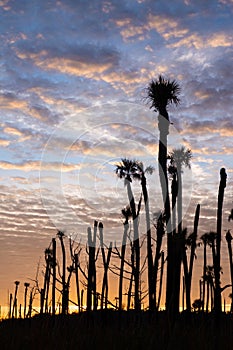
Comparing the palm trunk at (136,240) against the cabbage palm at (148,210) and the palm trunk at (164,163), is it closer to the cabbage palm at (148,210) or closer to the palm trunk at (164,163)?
the cabbage palm at (148,210)

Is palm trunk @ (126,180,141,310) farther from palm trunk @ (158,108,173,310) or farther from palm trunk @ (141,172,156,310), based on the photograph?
palm trunk @ (158,108,173,310)

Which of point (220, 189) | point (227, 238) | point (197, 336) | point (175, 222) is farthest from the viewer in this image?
point (227, 238)

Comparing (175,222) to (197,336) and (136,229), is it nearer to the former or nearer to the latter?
(136,229)

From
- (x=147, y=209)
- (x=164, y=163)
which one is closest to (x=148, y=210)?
(x=147, y=209)

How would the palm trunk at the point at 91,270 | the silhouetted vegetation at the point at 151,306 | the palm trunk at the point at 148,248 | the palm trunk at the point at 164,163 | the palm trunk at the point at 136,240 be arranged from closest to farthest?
the silhouetted vegetation at the point at 151,306 < the palm trunk at the point at 164,163 < the palm trunk at the point at 148,248 < the palm trunk at the point at 91,270 < the palm trunk at the point at 136,240

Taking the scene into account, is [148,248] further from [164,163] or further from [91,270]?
[164,163]

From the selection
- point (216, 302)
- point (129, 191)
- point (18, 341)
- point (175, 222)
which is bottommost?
point (18, 341)

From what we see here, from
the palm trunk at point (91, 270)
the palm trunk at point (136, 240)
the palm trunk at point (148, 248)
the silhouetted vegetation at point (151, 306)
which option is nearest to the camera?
the silhouetted vegetation at point (151, 306)

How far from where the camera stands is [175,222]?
1175 inches

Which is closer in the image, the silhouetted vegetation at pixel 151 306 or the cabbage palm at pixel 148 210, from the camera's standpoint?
the silhouetted vegetation at pixel 151 306

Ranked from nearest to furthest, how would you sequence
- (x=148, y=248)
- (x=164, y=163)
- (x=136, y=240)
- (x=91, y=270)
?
(x=164, y=163)
(x=148, y=248)
(x=91, y=270)
(x=136, y=240)

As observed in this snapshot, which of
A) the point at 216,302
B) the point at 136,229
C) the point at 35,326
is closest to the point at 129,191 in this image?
the point at 136,229

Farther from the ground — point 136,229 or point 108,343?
point 136,229

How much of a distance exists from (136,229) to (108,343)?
94.7ft
